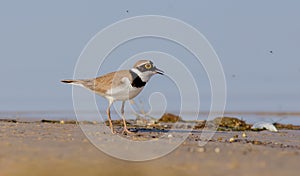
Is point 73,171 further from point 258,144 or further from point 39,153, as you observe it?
point 258,144

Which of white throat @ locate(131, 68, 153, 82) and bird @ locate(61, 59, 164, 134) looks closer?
bird @ locate(61, 59, 164, 134)

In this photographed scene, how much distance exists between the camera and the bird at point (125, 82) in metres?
12.2

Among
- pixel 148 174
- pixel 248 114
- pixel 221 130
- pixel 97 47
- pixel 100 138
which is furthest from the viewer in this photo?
pixel 248 114

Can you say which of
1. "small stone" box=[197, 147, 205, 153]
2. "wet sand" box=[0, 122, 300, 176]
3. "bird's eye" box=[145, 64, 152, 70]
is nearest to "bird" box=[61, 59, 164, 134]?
"bird's eye" box=[145, 64, 152, 70]

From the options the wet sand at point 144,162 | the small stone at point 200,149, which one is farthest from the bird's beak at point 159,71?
the small stone at point 200,149

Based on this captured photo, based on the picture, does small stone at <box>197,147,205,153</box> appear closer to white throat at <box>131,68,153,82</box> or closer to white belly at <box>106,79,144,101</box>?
white belly at <box>106,79,144,101</box>

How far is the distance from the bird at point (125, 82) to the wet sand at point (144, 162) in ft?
4.51

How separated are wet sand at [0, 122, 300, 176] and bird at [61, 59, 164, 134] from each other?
54.1 inches

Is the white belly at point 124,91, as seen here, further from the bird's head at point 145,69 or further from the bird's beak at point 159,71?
the bird's beak at point 159,71

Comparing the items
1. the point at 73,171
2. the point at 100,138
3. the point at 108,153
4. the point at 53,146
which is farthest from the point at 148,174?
the point at 100,138

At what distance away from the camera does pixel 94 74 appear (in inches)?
520

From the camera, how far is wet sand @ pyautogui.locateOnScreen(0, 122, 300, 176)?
7570 millimetres

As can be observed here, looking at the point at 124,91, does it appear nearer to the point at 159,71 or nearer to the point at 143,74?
the point at 143,74

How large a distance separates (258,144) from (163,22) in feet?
9.95
